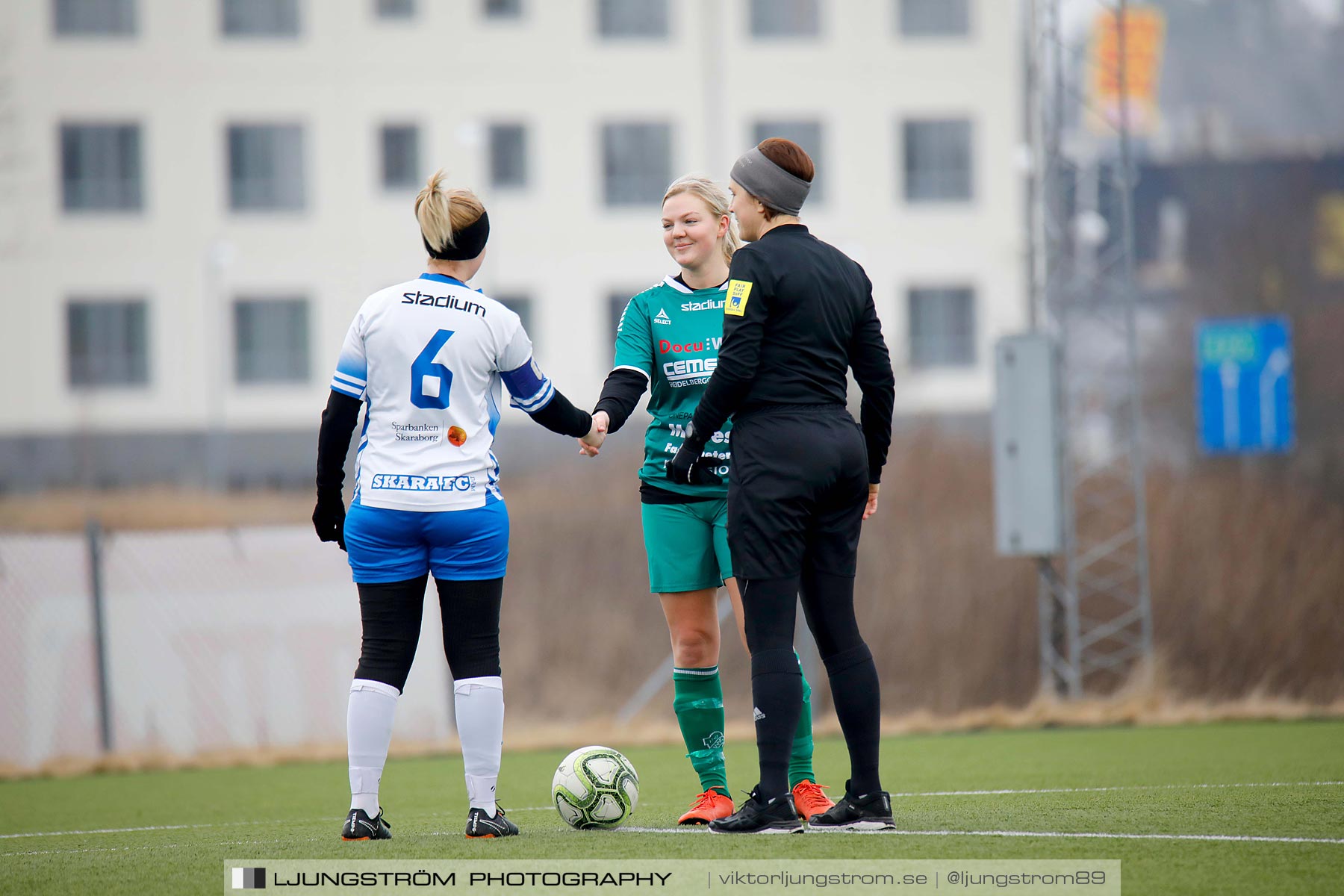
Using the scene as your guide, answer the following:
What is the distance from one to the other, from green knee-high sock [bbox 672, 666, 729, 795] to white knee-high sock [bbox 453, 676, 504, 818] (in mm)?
648

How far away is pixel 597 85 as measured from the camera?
29.0 meters

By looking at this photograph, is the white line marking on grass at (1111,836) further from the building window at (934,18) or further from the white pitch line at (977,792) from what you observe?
the building window at (934,18)

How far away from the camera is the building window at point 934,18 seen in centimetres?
2966

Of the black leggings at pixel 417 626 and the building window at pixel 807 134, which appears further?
the building window at pixel 807 134

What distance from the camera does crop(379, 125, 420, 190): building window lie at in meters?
28.5

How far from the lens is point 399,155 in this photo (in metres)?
28.7

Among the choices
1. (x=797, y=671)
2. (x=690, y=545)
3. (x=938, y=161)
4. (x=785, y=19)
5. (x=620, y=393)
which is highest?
(x=785, y=19)

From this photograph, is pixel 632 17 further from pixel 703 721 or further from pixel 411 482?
pixel 411 482

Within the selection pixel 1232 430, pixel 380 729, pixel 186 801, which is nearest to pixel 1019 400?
pixel 186 801

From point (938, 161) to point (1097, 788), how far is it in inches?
1018

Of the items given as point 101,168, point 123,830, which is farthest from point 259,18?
point 123,830

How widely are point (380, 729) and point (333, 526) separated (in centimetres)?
63

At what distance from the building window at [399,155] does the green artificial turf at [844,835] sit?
71.8 ft

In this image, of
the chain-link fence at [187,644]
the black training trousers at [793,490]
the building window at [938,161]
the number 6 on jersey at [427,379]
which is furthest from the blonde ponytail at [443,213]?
the building window at [938,161]
